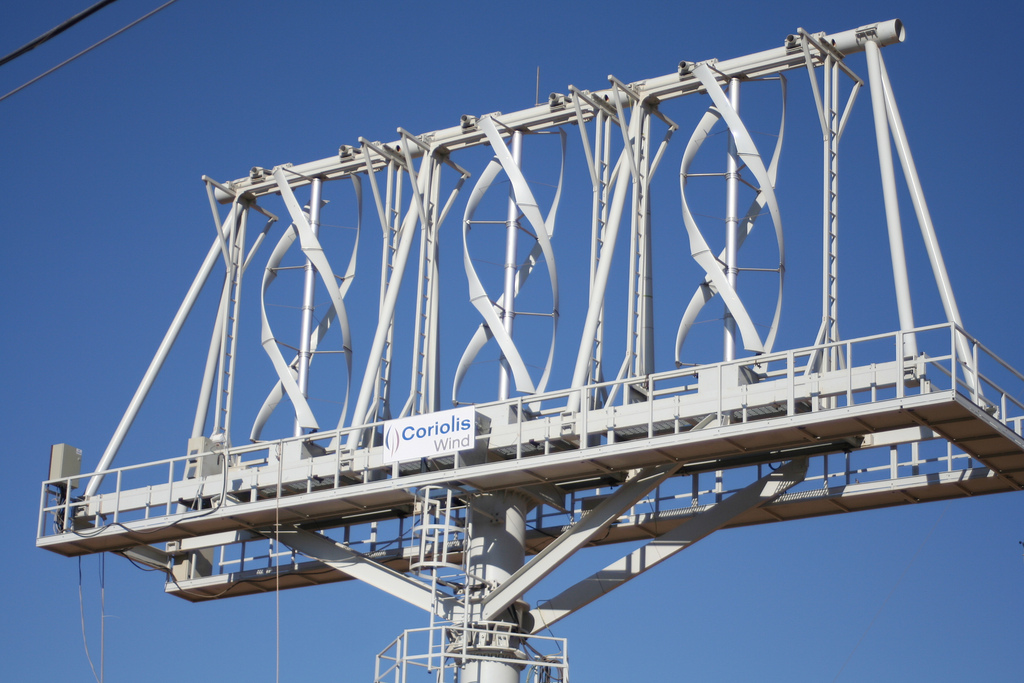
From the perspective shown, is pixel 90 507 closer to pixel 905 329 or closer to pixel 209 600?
pixel 209 600

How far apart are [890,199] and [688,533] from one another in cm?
879

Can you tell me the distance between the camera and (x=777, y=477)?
117 feet

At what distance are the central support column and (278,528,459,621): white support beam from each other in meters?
0.78

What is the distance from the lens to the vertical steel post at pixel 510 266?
4044 centimetres

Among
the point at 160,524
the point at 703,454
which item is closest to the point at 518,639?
the point at 703,454

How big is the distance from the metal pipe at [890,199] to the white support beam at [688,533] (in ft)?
15.1

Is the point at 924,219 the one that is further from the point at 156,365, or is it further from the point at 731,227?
the point at 156,365

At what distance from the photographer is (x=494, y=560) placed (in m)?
37.3

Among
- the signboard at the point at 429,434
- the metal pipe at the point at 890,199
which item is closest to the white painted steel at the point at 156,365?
the signboard at the point at 429,434

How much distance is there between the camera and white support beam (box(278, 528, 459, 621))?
1438 inches

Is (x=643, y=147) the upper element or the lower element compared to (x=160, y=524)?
upper

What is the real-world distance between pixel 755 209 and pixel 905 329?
7.24 m

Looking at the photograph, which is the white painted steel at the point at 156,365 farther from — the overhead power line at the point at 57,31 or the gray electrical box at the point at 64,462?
the overhead power line at the point at 57,31

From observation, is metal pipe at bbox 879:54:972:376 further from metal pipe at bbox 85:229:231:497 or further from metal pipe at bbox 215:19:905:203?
metal pipe at bbox 85:229:231:497
